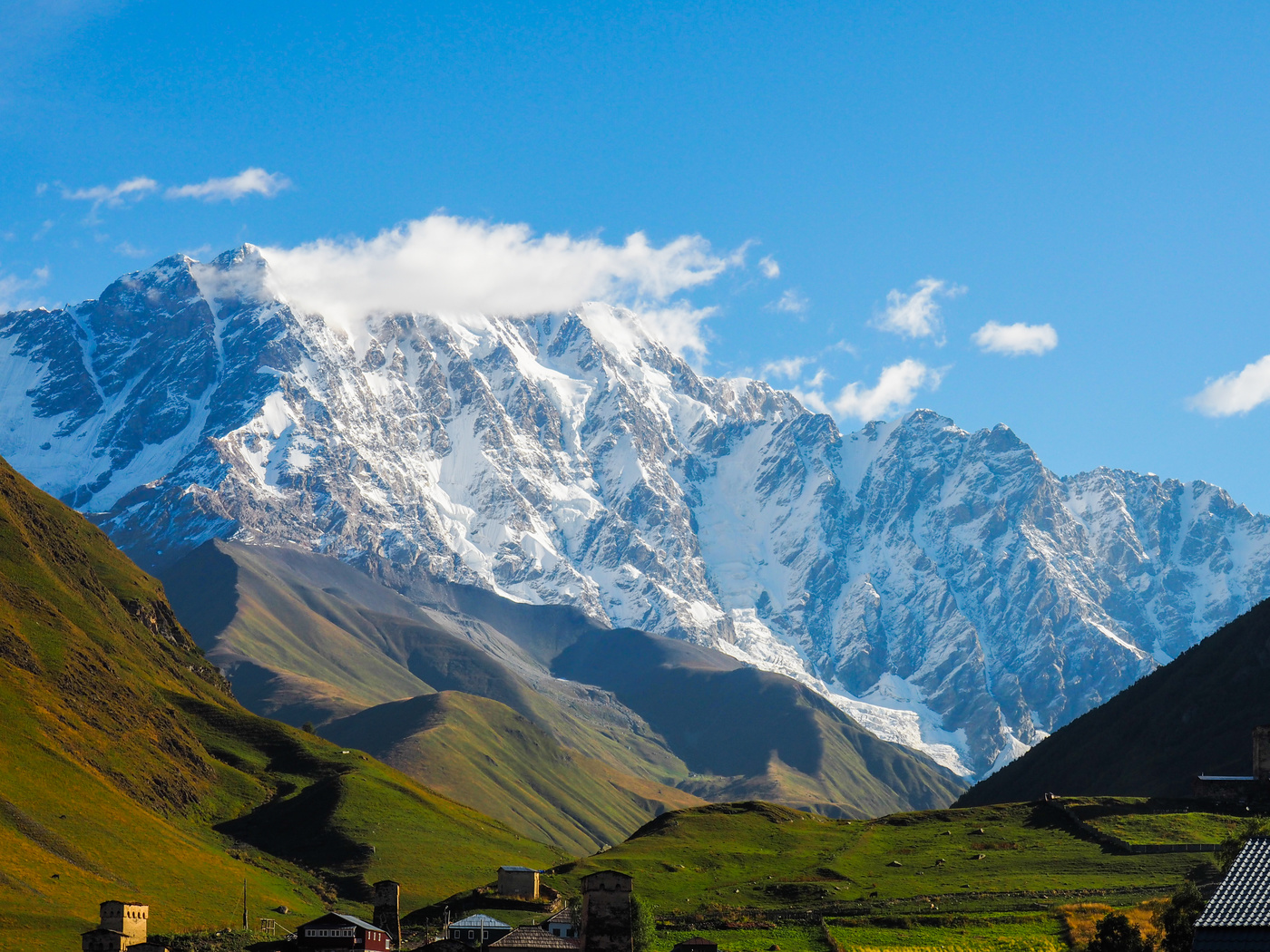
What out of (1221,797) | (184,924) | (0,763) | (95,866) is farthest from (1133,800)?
(0,763)

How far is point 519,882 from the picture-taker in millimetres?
158625

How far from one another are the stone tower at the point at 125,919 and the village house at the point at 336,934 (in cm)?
3733

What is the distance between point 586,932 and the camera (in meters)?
71.8

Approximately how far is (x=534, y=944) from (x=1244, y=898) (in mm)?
39373

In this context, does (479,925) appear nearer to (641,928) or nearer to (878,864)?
(641,928)

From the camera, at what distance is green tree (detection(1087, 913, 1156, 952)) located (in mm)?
91562

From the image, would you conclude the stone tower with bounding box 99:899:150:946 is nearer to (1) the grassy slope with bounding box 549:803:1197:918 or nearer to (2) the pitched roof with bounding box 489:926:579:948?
→ (1) the grassy slope with bounding box 549:803:1197:918

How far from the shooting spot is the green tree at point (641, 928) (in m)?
113

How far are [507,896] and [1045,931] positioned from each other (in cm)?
6307

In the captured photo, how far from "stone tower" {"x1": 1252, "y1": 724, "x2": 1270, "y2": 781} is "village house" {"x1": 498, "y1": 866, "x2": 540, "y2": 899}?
85167 millimetres

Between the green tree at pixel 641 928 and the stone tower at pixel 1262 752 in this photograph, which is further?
the stone tower at pixel 1262 752

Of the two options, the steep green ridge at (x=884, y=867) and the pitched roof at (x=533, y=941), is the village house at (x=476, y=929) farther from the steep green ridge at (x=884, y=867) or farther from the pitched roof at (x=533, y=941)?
the pitched roof at (x=533, y=941)

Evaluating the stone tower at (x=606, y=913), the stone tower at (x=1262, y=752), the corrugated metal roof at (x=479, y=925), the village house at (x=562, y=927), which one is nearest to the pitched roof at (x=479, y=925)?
the corrugated metal roof at (x=479, y=925)

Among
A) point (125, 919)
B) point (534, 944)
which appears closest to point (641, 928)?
point (534, 944)
